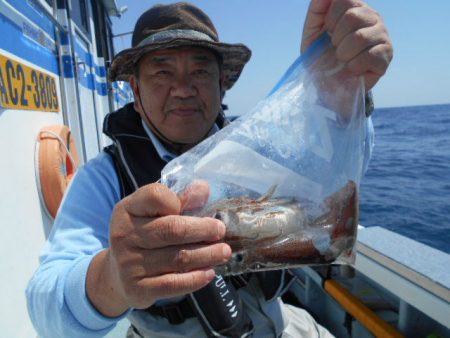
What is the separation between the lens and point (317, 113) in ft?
4.32

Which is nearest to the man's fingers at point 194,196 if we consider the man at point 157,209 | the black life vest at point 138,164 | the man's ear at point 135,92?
the man at point 157,209

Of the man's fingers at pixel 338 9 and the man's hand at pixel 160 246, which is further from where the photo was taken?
the man's fingers at pixel 338 9

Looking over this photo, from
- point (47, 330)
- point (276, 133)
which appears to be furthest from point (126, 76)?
point (47, 330)

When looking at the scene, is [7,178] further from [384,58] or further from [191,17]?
[384,58]

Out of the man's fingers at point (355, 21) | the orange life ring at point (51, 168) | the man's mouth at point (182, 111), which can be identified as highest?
the man's fingers at point (355, 21)

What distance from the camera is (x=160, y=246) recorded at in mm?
883

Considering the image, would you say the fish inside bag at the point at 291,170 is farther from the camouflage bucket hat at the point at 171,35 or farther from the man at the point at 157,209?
the camouflage bucket hat at the point at 171,35

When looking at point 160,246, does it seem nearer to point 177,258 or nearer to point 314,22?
point 177,258

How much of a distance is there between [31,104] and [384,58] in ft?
9.16

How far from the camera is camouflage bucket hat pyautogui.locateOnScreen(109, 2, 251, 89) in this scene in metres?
1.67

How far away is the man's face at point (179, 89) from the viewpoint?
5.78 ft

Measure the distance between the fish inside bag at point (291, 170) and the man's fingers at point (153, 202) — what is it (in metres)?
0.11

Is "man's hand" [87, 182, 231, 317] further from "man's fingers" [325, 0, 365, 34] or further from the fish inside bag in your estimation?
"man's fingers" [325, 0, 365, 34]

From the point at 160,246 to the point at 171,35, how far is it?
1.15m
